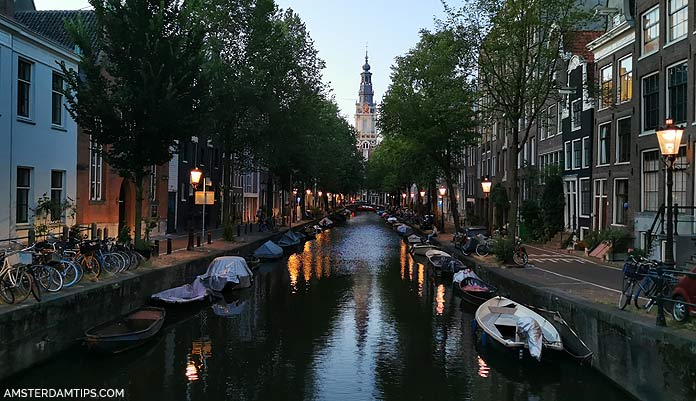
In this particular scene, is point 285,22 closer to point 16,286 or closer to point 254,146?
point 254,146

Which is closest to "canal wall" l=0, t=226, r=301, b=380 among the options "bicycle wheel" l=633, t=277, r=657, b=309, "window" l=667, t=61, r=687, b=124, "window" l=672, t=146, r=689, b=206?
"bicycle wheel" l=633, t=277, r=657, b=309

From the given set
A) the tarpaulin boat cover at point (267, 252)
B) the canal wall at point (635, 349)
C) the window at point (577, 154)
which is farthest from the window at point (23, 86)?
the window at point (577, 154)

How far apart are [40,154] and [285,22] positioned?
2756 centimetres

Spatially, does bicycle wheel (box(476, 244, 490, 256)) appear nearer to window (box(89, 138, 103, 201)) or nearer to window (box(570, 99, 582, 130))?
window (box(570, 99, 582, 130))

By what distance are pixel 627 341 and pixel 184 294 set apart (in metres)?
15.2

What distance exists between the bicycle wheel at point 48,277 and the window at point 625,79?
91.5ft

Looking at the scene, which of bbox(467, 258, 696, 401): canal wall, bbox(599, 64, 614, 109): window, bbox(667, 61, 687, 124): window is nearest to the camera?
bbox(467, 258, 696, 401): canal wall

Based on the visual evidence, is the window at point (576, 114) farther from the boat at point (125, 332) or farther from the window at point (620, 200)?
the boat at point (125, 332)

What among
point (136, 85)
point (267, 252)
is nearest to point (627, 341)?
point (136, 85)

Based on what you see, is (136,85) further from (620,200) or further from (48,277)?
(620,200)

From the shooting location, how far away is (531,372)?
1563cm

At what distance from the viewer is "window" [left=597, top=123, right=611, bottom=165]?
3441cm

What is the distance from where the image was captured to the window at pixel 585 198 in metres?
36.5

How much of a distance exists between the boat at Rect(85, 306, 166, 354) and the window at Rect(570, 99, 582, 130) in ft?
97.5
